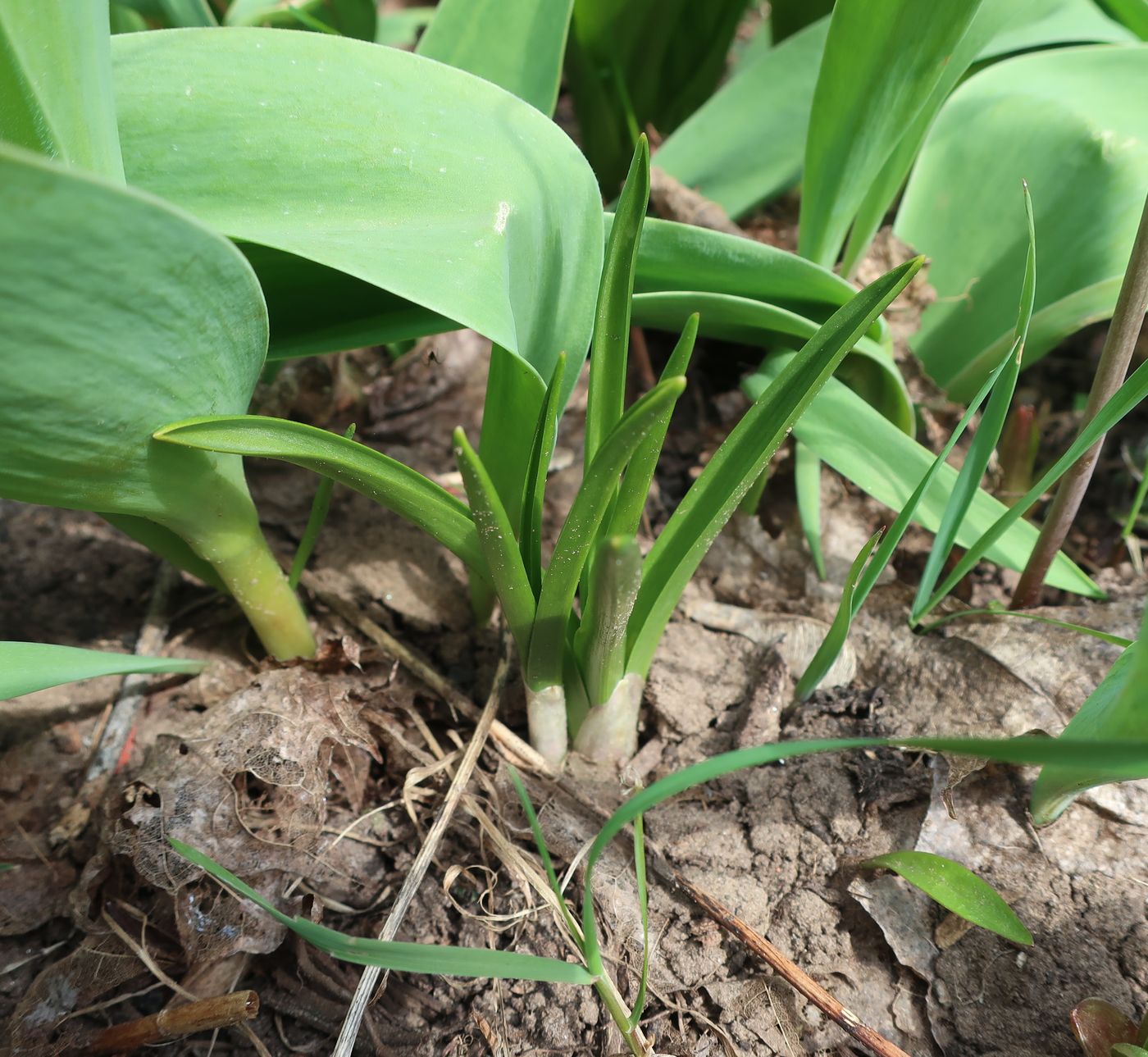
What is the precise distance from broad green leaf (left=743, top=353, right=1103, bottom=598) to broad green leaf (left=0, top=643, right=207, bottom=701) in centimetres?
61

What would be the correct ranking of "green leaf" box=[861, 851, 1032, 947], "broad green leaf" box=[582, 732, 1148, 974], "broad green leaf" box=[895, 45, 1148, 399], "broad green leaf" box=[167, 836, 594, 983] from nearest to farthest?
"broad green leaf" box=[582, 732, 1148, 974], "broad green leaf" box=[167, 836, 594, 983], "green leaf" box=[861, 851, 1032, 947], "broad green leaf" box=[895, 45, 1148, 399]

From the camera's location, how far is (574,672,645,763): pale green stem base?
2.39 ft

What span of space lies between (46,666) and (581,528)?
15.3 inches

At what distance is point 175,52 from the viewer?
592 mm

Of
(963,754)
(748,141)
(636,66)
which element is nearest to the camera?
(963,754)

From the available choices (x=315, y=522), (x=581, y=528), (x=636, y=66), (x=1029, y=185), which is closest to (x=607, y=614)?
(x=581, y=528)

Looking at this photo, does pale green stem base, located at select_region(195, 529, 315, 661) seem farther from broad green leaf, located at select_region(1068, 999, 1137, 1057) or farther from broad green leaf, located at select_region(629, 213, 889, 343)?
broad green leaf, located at select_region(1068, 999, 1137, 1057)

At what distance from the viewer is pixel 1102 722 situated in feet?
1.74

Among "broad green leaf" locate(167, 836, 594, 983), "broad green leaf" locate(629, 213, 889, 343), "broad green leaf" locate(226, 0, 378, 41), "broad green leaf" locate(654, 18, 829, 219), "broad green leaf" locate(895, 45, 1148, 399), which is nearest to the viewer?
"broad green leaf" locate(167, 836, 594, 983)

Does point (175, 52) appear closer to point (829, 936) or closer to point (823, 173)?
point (823, 173)

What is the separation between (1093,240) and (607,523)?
632 mm

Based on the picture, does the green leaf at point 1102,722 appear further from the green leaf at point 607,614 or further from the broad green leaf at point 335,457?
the broad green leaf at point 335,457

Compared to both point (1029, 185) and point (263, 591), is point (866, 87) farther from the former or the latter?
point (263, 591)

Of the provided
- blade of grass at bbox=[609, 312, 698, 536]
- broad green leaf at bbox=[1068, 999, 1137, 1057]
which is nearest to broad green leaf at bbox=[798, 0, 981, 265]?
blade of grass at bbox=[609, 312, 698, 536]
